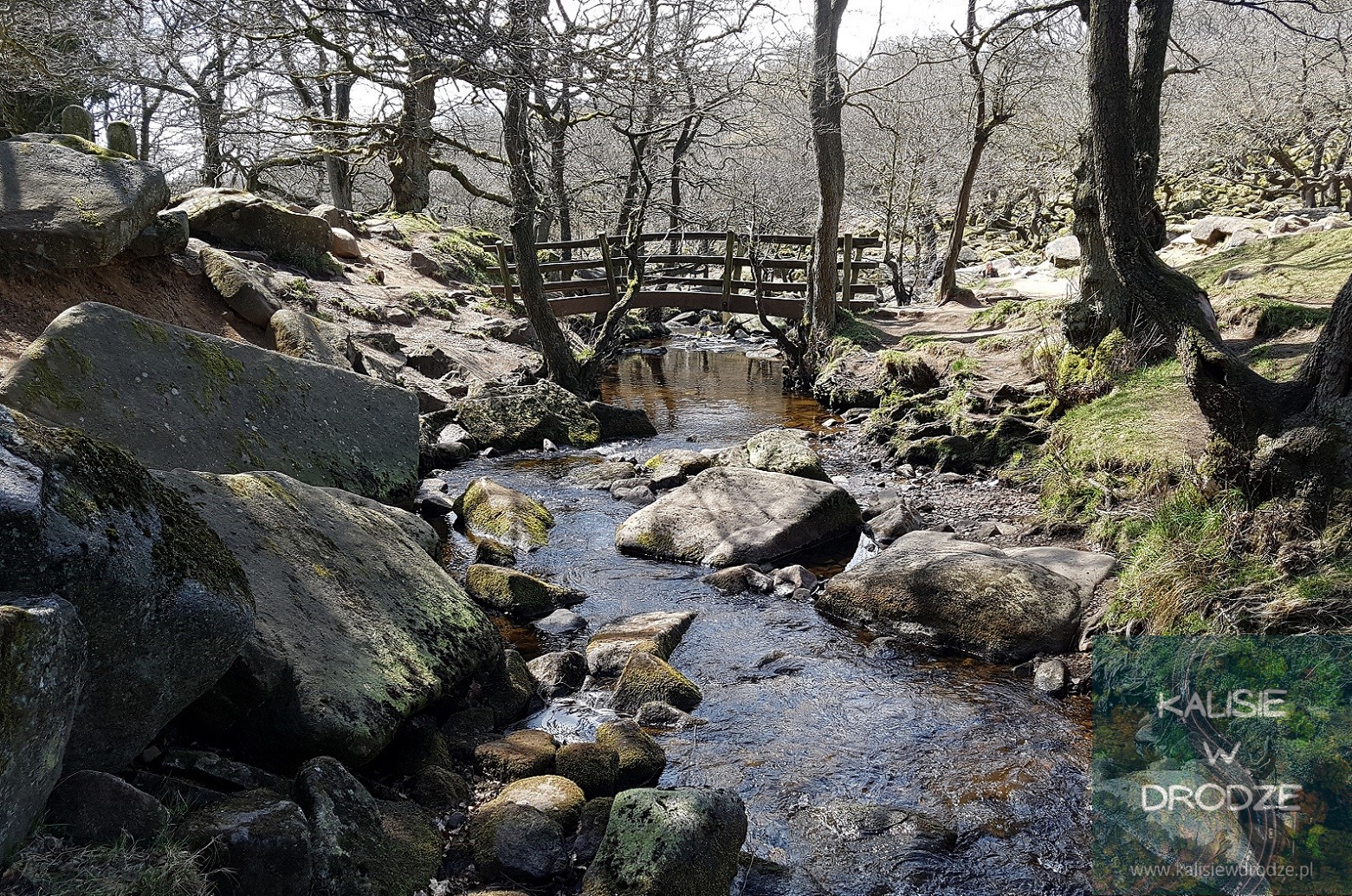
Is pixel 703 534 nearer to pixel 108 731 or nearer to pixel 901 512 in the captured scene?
pixel 901 512

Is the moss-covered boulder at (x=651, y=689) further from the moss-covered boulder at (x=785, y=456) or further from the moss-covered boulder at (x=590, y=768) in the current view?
the moss-covered boulder at (x=785, y=456)

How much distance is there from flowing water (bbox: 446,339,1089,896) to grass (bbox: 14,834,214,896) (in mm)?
2063

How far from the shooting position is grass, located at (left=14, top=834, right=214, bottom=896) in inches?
94.7

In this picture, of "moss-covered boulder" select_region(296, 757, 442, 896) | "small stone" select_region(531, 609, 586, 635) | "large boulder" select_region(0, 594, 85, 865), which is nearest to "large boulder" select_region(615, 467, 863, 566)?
"small stone" select_region(531, 609, 586, 635)

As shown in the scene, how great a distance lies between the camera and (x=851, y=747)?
15.9ft

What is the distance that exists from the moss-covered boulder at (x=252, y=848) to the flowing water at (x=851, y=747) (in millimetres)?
1731

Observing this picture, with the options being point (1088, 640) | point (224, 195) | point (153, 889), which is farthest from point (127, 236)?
point (1088, 640)

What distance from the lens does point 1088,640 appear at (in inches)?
223

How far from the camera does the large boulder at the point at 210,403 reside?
5836 mm

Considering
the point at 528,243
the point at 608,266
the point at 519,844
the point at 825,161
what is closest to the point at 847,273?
the point at 825,161

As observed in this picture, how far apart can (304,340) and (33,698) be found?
8.60 metres

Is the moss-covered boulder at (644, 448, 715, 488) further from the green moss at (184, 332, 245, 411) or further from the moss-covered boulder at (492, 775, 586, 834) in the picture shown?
the moss-covered boulder at (492, 775, 586, 834)

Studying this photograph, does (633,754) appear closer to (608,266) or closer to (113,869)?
(113,869)

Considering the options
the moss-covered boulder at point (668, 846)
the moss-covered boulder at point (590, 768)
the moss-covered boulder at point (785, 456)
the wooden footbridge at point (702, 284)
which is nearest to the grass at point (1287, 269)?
the moss-covered boulder at point (785, 456)
